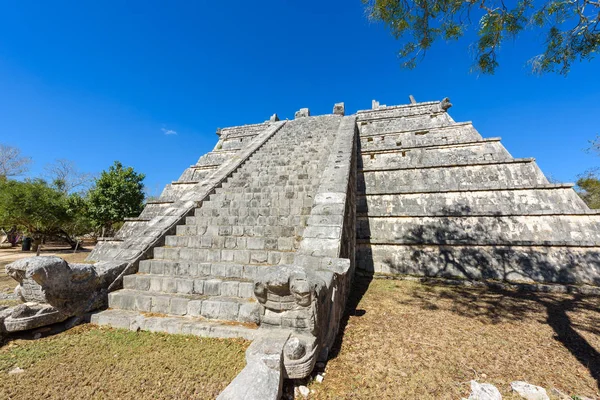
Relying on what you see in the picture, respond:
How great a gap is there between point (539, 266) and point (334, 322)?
613cm

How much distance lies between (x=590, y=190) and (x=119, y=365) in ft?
142

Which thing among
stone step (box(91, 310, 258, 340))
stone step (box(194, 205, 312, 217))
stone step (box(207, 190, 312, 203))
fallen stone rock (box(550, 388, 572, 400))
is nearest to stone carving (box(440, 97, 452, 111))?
stone step (box(207, 190, 312, 203))

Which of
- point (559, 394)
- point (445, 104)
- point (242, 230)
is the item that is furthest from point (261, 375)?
point (445, 104)

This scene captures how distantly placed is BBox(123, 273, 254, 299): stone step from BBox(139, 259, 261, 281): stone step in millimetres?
86

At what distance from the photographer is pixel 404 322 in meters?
3.94

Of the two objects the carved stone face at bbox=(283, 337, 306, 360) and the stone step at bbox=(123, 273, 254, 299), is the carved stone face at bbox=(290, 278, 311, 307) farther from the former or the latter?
the stone step at bbox=(123, 273, 254, 299)

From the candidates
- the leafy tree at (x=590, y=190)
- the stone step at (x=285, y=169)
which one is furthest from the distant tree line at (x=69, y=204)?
the leafy tree at (x=590, y=190)

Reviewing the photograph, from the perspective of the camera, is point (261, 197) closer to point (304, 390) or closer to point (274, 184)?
point (274, 184)

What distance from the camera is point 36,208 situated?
1553cm

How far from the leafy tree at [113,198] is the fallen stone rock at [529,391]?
20.7 meters

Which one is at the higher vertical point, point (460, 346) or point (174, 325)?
point (174, 325)

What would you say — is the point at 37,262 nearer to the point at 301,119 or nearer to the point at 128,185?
the point at 301,119

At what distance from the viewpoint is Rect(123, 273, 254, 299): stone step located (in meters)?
3.87

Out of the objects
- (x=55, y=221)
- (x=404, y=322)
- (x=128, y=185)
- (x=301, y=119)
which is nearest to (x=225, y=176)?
(x=404, y=322)
